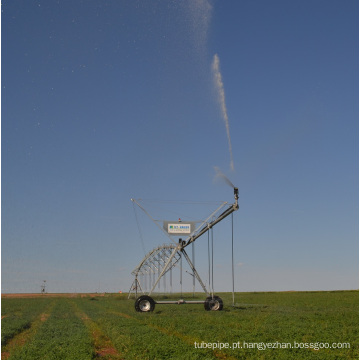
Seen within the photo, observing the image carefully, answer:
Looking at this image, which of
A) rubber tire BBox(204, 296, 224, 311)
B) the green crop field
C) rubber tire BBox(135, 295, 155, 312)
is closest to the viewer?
the green crop field

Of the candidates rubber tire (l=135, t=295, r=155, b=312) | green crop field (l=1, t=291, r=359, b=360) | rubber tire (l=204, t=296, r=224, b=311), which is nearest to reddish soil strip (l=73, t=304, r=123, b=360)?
green crop field (l=1, t=291, r=359, b=360)

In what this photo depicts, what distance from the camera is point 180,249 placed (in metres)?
37.6

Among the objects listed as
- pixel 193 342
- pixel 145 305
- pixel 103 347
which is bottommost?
pixel 103 347

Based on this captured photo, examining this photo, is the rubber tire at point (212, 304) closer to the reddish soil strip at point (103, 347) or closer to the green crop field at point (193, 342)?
Answer: the green crop field at point (193, 342)

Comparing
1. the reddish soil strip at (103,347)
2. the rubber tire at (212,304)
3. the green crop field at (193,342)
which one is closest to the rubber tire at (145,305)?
the rubber tire at (212,304)

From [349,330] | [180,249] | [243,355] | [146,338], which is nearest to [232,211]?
[180,249]

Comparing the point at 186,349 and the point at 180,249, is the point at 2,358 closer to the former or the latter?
the point at 186,349

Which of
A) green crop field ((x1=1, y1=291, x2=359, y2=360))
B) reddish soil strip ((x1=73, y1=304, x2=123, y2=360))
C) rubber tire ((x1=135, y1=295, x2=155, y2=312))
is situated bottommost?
reddish soil strip ((x1=73, y1=304, x2=123, y2=360))

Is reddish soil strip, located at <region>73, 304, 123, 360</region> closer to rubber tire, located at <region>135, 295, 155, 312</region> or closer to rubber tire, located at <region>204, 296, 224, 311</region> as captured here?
rubber tire, located at <region>135, 295, 155, 312</region>

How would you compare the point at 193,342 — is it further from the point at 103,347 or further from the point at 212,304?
the point at 212,304

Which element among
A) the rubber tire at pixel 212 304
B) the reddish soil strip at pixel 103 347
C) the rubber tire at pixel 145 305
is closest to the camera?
the reddish soil strip at pixel 103 347

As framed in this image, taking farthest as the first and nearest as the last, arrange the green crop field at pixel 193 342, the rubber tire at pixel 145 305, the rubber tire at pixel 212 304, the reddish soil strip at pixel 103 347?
1. the rubber tire at pixel 212 304
2. the rubber tire at pixel 145 305
3. the reddish soil strip at pixel 103 347
4. the green crop field at pixel 193 342

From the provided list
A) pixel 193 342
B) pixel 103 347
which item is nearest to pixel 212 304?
pixel 193 342

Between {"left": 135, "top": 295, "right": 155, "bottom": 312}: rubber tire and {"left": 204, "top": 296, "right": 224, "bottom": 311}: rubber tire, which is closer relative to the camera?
{"left": 135, "top": 295, "right": 155, "bottom": 312}: rubber tire
